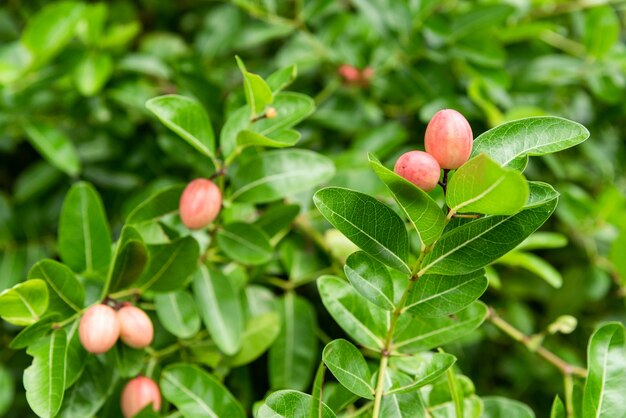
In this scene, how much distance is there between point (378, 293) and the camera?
0.71 metres

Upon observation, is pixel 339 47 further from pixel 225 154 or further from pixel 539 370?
pixel 539 370

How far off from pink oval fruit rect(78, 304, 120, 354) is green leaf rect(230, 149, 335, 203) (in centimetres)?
26

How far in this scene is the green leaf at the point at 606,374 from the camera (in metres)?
0.75

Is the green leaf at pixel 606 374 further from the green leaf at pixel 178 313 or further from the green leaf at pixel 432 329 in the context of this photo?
the green leaf at pixel 178 313

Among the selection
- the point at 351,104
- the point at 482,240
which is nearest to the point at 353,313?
the point at 482,240

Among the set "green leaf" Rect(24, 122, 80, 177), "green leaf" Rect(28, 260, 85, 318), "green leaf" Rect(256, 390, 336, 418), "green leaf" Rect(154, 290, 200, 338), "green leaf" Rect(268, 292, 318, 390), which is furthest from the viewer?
"green leaf" Rect(24, 122, 80, 177)

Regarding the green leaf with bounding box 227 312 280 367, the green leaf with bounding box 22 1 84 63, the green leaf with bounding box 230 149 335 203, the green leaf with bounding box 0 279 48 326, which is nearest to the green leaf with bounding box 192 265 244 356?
the green leaf with bounding box 227 312 280 367

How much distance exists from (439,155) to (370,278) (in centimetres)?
15

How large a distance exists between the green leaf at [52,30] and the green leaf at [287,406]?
90 cm

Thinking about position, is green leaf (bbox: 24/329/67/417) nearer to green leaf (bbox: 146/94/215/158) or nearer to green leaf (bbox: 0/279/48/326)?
green leaf (bbox: 0/279/48/326)

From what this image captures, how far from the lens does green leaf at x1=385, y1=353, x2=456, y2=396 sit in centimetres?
67

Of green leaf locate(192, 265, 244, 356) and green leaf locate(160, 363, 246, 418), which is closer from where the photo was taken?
green leaf locate(160, 363, 246, 418)

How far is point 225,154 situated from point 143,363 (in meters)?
0.30

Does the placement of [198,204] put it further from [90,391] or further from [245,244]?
[90,391]
